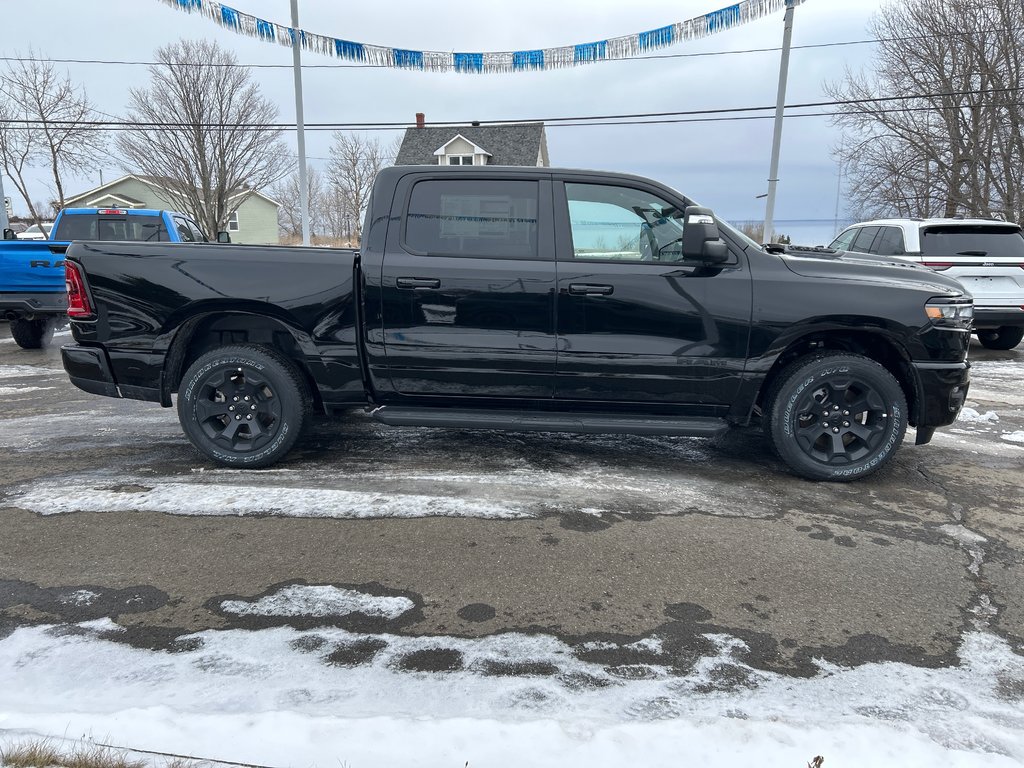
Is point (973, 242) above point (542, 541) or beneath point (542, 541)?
above

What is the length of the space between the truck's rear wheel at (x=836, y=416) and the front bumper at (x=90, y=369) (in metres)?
4.40

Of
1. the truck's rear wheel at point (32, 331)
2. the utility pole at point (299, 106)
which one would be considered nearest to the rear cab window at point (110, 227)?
the truck's rear wheel at point (32, 331)

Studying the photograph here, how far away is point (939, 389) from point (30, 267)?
10.1m

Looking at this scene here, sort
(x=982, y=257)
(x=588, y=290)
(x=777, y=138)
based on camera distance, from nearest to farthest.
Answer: (x=588, y=290), (x=982, y=257), (x=777, y=138)

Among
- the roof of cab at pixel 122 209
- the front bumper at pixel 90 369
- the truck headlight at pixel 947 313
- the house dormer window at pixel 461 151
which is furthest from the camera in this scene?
the house dormer window at pixel 461 151

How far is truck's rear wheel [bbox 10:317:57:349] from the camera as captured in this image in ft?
31.8

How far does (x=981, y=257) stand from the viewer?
8719mm

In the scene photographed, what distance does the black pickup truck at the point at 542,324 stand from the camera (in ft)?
13.4

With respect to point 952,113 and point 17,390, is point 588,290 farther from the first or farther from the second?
point 952,113

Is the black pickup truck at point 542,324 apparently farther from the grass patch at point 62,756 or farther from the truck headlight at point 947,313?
the grass patch at point 62,756

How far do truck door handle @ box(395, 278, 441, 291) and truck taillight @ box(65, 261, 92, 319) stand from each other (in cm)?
207

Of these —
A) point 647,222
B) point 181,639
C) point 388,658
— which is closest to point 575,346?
point 647,222

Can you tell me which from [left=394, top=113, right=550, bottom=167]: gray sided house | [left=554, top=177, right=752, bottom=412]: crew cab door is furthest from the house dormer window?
[left=554, top=177, right=752, bottom=412]: crew cab door

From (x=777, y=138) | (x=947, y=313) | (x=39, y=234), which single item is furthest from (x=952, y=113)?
(x=39, y=234)
